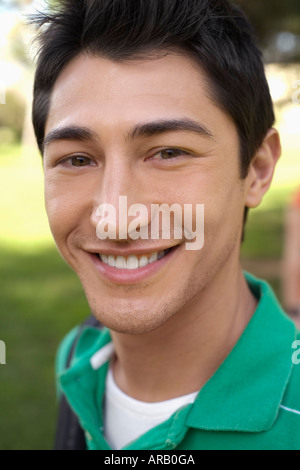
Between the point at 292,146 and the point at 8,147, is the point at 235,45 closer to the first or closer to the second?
the point at 292,146

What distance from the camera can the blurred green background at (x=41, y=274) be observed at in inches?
161

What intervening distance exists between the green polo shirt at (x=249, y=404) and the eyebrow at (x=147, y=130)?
58 centimetres

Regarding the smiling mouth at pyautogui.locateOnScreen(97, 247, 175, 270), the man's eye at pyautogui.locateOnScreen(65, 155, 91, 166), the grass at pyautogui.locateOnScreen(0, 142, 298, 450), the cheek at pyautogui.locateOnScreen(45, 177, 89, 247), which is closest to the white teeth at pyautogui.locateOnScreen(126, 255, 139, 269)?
the smiling mouth at pyautogui.locateOnScreen(97, 247, 175, 270)

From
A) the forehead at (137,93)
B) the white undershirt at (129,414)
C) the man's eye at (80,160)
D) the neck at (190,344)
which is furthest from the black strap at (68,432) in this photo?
the forehead at (137,93)

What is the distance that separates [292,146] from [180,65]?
21.8 m

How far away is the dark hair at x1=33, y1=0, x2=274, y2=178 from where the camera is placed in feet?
5.37

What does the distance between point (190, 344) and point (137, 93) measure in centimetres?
75

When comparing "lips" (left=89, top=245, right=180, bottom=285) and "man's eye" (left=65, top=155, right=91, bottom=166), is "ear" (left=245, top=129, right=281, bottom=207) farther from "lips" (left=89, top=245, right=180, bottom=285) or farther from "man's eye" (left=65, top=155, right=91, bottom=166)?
"man's eye" (left=65, top=155, right=91, bottom=166)

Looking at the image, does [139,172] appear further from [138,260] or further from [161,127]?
[138,260]

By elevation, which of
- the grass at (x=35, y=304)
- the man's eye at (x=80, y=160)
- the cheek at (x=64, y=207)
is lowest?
the grass at (x=35, y=304)

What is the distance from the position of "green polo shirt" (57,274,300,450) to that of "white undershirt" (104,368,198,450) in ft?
0.21

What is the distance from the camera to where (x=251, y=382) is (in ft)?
5.43

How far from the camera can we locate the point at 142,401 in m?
1.83

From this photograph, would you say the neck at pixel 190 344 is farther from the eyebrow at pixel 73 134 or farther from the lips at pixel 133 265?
the eyebrow at pixel 73 134
